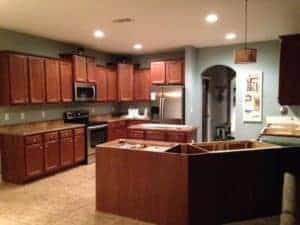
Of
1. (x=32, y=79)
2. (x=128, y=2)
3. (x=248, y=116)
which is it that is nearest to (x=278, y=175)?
(x=128, y=2)

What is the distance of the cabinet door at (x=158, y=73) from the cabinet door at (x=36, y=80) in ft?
10.4

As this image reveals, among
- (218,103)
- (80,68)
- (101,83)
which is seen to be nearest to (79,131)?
(80,68)

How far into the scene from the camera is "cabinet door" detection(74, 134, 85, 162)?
5.95m

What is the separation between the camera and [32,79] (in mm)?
5289

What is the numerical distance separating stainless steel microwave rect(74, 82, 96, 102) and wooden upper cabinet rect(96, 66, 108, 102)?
261 millimetres

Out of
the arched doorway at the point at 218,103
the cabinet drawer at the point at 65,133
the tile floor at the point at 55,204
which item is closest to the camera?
the tile floor at the point at 55,204

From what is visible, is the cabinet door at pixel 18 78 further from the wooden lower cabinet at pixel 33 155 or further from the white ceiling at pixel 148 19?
the wooden lower cabinet at pixel 33 155

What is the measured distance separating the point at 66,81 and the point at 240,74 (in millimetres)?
4278

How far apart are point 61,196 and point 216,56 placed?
509cm

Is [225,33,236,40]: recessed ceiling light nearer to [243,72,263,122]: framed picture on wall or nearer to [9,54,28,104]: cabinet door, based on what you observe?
[243,72,263,122]: framed picture on wall

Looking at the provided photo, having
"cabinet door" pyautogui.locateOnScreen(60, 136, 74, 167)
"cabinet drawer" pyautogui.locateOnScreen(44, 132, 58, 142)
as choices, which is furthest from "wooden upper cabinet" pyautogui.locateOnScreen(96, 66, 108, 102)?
"cabinet drawer" pyautogui.locateOnScreen(44, 132, 58, 142)

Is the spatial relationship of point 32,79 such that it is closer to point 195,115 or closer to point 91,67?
point 91,67

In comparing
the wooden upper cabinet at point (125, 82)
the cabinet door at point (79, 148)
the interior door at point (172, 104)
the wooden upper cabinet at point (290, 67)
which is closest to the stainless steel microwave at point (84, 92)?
the cabinet door at point (79, 148)

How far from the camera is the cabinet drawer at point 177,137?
5401mm
